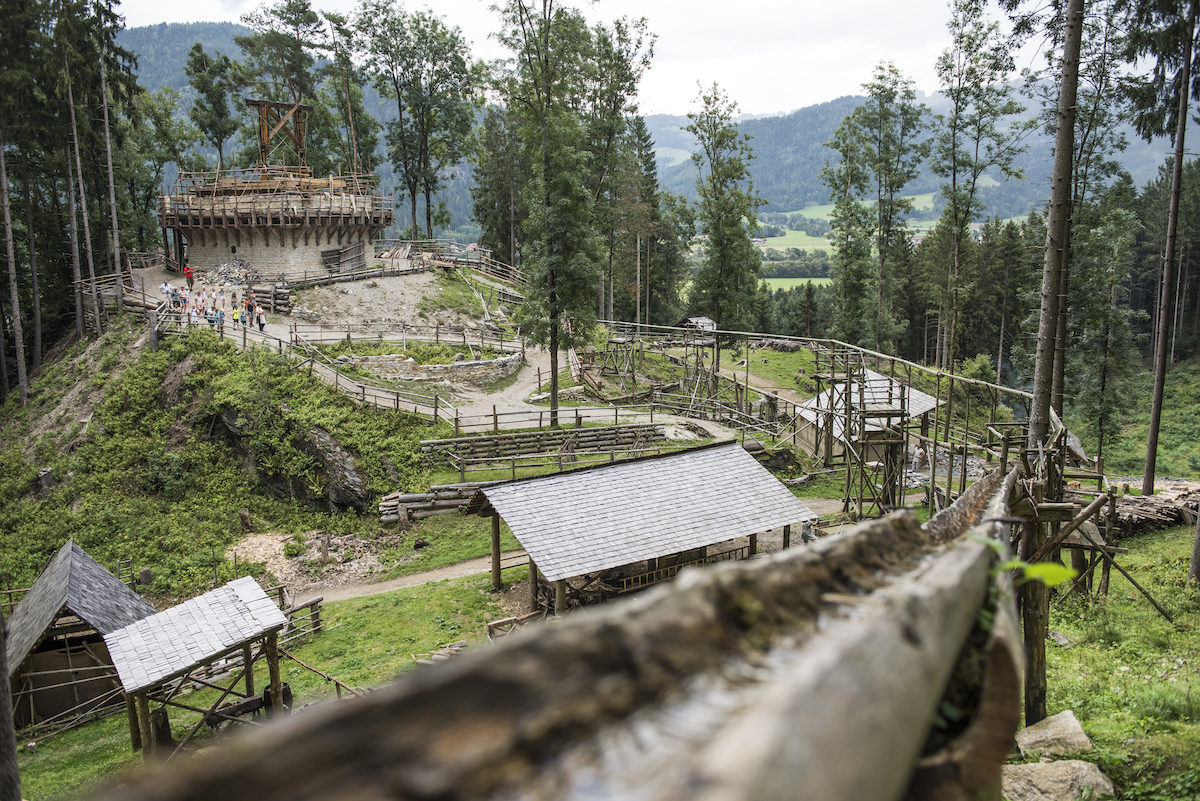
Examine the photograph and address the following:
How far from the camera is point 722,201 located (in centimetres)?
4184

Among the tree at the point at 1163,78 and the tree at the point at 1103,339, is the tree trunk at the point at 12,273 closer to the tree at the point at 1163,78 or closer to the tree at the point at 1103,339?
the tree at the point at 1163,78

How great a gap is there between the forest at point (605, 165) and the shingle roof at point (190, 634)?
53.9 feet

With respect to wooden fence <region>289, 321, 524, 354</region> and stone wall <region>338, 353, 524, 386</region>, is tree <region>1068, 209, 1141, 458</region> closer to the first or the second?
stone wall <region>338, 353, 524, 386</region>

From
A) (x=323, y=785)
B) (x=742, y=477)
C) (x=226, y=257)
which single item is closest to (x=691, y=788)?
(x=323, y=785)

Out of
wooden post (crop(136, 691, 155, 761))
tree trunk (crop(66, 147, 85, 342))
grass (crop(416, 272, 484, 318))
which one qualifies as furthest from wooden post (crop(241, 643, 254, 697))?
tree trunk (crop(66, 147, 85, 342))

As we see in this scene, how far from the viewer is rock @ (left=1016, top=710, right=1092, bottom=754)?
8547 mm

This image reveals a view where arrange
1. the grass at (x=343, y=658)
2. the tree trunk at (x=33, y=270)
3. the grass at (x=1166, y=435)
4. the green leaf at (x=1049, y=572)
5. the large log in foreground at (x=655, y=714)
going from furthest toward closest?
1. the grass at (x=1166, y=435)
2. the tree trunk at (x=33, y=270)
3. the grass at (x=343, y=658)
4. the green leaf at (x=1049, y=572)
5. the large log in foreground at (x=655, y=714)

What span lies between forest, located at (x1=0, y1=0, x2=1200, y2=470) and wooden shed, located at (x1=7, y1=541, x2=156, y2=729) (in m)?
16.6

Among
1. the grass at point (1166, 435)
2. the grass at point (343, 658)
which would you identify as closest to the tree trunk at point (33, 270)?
the grass at point (343, 658)

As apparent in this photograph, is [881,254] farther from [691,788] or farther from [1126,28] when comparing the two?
[691,788]

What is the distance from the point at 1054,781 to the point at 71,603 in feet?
59.0

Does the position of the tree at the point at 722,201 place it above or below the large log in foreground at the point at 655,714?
above

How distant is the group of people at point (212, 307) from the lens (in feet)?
108

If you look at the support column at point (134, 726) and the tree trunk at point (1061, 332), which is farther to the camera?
the tree trunk at point (1061, 332)
